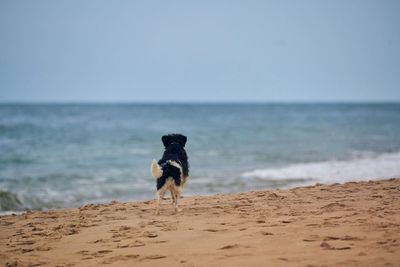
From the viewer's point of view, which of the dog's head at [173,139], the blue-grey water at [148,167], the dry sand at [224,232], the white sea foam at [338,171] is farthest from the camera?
the white sea foam at [338,171]

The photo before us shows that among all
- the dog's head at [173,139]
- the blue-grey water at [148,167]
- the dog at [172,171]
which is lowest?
the blue-grey water at [148,167]

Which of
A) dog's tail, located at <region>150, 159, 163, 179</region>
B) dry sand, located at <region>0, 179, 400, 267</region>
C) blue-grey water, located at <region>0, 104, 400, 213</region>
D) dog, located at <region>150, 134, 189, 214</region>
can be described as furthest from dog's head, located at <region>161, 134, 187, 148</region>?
blue-grey water, located at <region>0, 104, 400, 213</region>

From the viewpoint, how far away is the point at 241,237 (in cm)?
464

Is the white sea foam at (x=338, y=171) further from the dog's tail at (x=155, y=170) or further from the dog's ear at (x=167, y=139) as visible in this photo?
the dog's tail at (x=155, y=170)

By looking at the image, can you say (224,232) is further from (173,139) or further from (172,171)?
(173,139)

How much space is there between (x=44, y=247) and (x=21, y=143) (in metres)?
17.8

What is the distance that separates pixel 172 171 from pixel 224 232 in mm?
1578

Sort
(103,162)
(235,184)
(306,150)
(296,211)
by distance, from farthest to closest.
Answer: (306,150) → (103,162) → (235,184) → (296,211)

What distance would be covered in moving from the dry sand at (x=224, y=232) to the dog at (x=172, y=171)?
1.28 feet

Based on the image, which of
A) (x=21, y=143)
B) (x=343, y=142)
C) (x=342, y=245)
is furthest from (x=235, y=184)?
(x=21, y=143)

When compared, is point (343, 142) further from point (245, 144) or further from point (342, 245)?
point (342, 245)

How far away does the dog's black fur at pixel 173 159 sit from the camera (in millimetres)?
6184

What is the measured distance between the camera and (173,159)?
6430 millimetres

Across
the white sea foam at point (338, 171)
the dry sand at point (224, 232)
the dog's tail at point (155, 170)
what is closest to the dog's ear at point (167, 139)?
the dog's tail at point (155, 170)
